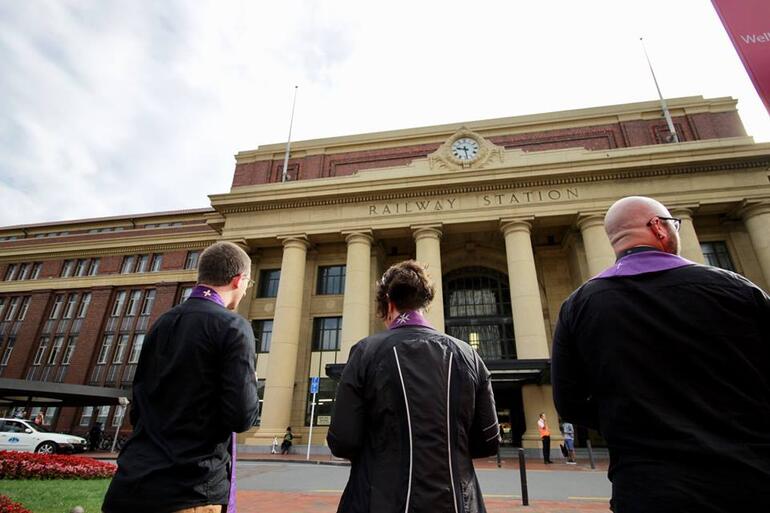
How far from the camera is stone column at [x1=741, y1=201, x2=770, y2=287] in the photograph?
1903cm

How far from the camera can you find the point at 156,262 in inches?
1262

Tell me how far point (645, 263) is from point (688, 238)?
2209 centimetres

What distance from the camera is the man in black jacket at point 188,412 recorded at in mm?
1829

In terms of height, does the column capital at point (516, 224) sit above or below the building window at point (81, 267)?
below

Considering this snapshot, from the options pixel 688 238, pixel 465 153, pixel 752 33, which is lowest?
pixel 752 33

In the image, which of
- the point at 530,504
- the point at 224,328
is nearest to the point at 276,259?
the point at 530,504

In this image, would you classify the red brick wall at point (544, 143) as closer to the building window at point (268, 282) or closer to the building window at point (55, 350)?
the building window at point (268, 282)

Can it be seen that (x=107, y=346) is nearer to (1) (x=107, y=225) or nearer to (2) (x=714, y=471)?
(1) (x=107, y=225)

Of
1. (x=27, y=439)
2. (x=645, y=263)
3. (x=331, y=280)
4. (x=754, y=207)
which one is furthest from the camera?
(x=331, y=280)

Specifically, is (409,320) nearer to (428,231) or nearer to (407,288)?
(407,288)

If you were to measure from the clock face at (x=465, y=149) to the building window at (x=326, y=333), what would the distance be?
12804 millimetres

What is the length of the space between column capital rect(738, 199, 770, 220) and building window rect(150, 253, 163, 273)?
39005 millimetres

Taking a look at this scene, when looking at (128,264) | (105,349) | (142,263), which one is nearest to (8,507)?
(105,349)

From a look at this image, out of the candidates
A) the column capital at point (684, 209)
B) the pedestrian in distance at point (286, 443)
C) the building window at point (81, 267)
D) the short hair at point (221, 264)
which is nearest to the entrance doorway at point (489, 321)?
the column capital at point (684, 209)
